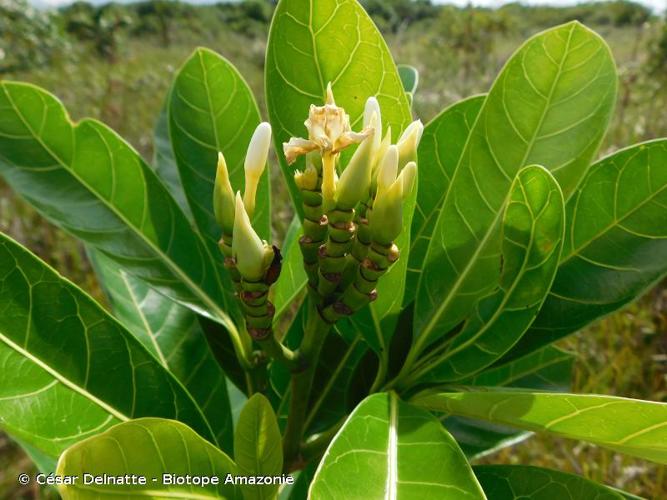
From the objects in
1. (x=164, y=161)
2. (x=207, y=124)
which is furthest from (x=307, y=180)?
(x=164, y=161)

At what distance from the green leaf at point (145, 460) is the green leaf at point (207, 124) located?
38cm

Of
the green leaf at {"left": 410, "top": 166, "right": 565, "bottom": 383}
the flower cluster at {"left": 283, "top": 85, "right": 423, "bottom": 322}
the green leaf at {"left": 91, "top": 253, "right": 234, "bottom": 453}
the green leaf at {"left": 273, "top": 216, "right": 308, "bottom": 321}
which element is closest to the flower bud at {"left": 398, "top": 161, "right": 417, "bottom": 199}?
the flower cluster at {"left": 283, "top": 85, "right": 423, "bottom": 322}

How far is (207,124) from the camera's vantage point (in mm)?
965

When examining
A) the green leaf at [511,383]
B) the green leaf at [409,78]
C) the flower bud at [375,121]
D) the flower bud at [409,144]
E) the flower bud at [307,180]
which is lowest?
the green leaf at [511,383]

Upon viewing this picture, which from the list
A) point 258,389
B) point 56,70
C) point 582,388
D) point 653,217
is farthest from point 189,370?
point 56,70

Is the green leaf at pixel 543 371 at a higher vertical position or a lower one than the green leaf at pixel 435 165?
lower

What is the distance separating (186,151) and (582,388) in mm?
1734

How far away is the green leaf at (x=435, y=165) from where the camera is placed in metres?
0.87

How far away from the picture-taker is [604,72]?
76 cm

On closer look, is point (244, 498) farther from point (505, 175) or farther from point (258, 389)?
point (505, 175)

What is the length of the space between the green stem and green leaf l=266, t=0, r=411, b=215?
141 mm

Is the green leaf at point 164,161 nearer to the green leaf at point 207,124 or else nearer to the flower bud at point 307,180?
the green leaf at point 207,124

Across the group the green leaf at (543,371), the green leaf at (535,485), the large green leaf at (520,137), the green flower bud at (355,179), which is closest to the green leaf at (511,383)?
the green leaf at (543,371)

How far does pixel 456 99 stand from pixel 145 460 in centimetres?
521
